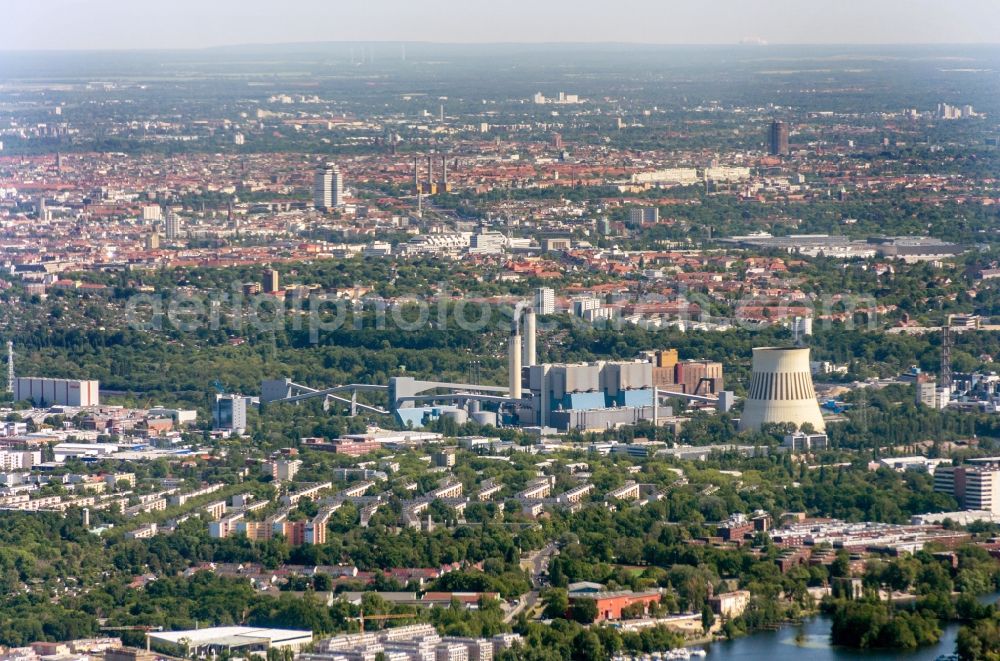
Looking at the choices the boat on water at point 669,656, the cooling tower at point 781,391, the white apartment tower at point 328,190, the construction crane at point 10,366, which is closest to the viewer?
the boat on water at point 669,656

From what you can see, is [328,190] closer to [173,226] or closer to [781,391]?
[173,226]

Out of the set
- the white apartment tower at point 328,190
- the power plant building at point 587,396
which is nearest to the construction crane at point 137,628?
the power plant building at point 587,396

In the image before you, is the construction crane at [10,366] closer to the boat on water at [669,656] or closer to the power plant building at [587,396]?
the power plant building at [587,396]

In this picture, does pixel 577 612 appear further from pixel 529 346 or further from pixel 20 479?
pixel 529 346

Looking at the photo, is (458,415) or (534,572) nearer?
(534,572)

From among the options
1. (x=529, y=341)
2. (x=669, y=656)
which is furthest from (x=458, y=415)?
(x=669, y=656)

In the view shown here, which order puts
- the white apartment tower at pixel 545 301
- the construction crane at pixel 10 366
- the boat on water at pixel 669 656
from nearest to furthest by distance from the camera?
the boat on water at pixel 669 656
the construction crane at pixel 10 366
the white apartment tower at pixel 545 301

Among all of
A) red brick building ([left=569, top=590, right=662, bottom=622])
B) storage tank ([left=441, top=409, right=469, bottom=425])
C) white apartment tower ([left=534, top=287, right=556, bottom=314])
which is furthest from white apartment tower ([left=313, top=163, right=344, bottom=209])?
red brick building ([left=569, top=590, right=662, bottom=622])
